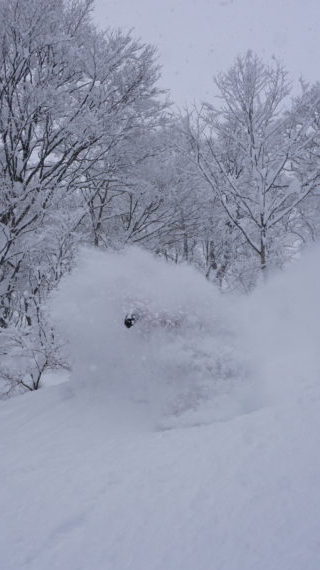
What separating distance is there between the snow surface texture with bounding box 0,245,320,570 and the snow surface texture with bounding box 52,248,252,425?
0.14 meters

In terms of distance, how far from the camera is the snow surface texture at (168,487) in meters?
1.66

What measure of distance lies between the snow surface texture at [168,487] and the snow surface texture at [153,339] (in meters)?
0.14

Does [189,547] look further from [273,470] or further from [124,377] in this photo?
[124,377]

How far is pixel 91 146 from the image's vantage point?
6.78 metres

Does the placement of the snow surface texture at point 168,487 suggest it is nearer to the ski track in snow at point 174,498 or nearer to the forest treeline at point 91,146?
the ski track in snow at point 174,498

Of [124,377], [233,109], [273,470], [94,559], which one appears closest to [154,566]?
[94,559]

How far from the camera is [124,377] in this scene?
3727 mm

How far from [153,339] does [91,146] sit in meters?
4.48

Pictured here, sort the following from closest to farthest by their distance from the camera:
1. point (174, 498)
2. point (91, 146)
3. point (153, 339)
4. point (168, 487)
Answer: point (174, 498) < point (168, 487) < point (153, 339) < point (91, 146)

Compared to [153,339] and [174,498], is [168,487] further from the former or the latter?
[153,339]

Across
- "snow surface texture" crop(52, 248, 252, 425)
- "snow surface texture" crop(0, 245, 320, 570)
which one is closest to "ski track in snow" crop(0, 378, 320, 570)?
"snow surface texture" crop(0, 245, 320, 570)

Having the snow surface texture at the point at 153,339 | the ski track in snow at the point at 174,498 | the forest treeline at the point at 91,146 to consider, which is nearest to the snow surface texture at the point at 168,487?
the ski track in snow at the point at 174,498

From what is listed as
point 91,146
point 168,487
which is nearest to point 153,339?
point 168,487

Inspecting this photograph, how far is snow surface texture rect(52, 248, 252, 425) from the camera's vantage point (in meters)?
3.45
